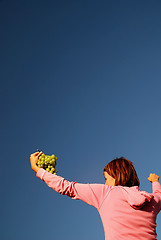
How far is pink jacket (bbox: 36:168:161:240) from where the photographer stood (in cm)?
389

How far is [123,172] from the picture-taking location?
4.49 metres

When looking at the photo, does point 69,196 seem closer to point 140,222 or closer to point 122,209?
point 122,209

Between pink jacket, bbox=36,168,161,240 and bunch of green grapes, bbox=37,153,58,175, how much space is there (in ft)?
2.27

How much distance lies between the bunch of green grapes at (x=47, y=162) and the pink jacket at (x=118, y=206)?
692 mm

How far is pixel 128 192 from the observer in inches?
159

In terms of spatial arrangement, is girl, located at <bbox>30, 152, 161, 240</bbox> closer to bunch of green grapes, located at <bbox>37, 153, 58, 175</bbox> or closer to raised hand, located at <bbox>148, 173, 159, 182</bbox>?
bunch of green grapes, located at <bbox>37, 153, 58, 175</bbox>

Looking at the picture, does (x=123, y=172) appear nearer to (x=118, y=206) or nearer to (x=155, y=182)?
(x=118, y=206)

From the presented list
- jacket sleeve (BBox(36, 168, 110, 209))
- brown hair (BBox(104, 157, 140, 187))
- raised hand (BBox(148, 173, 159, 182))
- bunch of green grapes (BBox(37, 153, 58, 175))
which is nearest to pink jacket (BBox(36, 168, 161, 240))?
jacket sleeve (BBox(36, 168, 110, 209))

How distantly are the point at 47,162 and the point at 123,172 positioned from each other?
1.52 meters

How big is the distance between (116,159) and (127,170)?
0.35m

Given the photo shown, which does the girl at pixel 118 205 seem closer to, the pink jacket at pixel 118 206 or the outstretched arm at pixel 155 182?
the pink jacket at pixel 118 206

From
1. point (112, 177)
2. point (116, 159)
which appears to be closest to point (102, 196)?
point (112, 177)

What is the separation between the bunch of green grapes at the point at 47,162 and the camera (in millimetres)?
4873

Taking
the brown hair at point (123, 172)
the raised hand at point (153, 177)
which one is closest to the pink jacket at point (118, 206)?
the brown hair at point (123, 172)
